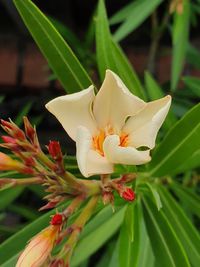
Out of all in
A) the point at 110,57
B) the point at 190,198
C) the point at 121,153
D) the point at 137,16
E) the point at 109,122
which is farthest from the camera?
the point at 137,16

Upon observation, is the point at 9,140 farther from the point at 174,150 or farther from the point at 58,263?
the point at 174,150

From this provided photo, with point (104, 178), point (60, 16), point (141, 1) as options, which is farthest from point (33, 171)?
point (60, 16)

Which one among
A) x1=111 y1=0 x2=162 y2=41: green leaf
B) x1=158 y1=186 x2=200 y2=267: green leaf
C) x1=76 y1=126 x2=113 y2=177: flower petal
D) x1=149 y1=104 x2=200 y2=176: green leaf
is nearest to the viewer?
x1=76 y1=126 x2=113 y2=177: flower petal

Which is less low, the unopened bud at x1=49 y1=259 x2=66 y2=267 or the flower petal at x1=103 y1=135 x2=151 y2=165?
the flower petal at x1=103 y1=135 x2=151 y2=165

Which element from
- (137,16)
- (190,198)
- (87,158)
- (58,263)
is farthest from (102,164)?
(137,16)

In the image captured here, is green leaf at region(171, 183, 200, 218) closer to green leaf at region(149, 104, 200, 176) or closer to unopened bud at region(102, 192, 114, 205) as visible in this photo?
Answer: green leaf at region(149, 104, 200, 176)

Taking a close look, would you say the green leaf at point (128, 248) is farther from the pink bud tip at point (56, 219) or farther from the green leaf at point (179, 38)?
the green leaf at point (179, 38)

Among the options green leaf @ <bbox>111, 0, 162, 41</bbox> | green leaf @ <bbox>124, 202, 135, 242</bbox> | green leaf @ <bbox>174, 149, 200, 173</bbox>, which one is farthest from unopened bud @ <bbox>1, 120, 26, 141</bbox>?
green leaf @ <bbox>111, 0, 162, 41</bbox>
